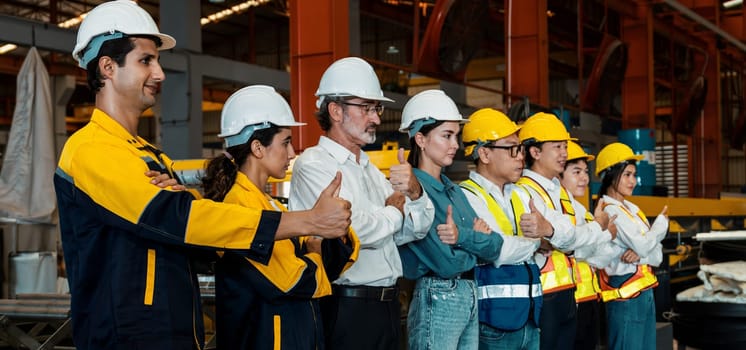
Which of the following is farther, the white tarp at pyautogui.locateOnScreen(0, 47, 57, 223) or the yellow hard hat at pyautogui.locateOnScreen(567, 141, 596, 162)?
the white tarp at pyautogui.locateOnScreen(0, 47, 57, 223)

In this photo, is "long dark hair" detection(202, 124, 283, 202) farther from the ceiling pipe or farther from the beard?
the ceiling pipe

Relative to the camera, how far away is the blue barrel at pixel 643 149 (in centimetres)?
1316

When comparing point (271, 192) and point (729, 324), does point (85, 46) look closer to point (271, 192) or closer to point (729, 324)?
point (271, 192)

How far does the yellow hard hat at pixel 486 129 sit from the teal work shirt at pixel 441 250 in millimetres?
627

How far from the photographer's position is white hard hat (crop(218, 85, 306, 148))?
109 inches

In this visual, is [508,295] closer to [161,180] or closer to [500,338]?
[500,338]

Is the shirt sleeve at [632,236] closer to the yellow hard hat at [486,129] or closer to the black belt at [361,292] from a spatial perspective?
the yellow hard hat at [486,129]

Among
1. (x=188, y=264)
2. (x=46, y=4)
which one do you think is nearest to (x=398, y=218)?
(x=188, y=264)

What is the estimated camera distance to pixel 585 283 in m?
4.96

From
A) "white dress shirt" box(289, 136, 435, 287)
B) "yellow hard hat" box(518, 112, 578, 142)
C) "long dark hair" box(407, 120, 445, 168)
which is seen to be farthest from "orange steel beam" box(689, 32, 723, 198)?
"white dress shirt" box(289, 136, 435, 287)

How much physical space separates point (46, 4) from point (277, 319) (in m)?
21.5

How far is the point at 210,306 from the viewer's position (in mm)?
4906

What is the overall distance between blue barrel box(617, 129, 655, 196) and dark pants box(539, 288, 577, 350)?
29.8 ft

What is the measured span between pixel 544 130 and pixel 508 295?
4.71 feet
